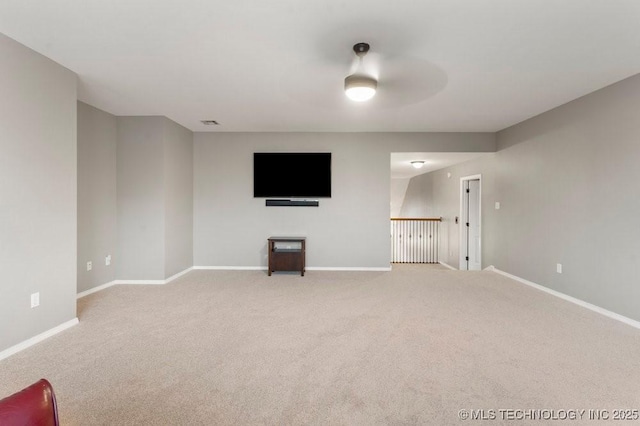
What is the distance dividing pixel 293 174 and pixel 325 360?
11.9 ft

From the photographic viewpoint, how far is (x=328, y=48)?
254cm

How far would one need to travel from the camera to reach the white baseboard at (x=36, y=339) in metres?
2.37

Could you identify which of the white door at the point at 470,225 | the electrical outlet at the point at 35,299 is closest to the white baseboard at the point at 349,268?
the white door at the point at 470,225

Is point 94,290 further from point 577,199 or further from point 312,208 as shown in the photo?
point 577,199

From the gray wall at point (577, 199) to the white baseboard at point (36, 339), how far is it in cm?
568

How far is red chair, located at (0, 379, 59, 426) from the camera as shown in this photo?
35.3 inches

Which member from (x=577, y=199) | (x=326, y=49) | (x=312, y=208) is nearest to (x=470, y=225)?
(x=577, y=199)

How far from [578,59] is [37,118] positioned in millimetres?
4877

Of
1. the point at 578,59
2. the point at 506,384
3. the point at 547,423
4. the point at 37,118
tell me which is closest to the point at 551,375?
the point at 506,384

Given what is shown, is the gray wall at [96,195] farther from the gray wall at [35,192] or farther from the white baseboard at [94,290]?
the gray wall at [35,192]

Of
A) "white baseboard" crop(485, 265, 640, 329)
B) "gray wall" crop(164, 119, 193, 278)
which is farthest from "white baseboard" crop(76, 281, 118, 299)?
"white baseboard" crop(485, 265, 640, 329)

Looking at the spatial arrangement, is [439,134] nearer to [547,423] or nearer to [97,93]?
[547,423]

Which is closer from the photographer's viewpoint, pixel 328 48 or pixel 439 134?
pixel 328 48

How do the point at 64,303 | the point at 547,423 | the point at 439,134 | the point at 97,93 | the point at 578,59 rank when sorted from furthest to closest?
the point at 439,134 → the point at 97,93 → the point at 64,303 → the point at 578,59 → the point at 547,423
